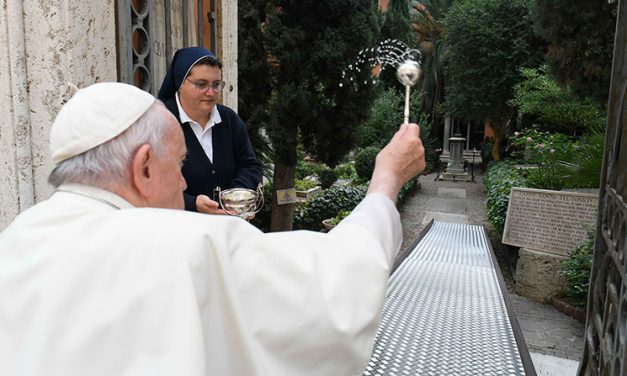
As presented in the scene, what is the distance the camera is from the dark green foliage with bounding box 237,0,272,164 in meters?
7.27

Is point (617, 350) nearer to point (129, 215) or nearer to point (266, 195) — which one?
point (129, 215)

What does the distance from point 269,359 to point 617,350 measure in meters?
1.08

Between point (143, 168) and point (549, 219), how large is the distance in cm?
624

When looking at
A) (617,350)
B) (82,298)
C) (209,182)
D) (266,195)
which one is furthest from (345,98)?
(82,298)

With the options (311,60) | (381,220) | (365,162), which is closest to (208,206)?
(381,220)

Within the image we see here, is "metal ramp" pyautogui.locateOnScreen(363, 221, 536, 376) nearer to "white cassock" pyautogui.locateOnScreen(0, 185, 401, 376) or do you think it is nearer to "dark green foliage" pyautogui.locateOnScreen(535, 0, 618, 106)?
"white cassock" pyautogui.locateOnScreen(0, 185, 401, 376)

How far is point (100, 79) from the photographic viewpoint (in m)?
2.51

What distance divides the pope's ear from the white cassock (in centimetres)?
6

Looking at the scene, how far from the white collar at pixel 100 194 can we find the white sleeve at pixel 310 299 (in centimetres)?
30

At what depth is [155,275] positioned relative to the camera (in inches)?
36.7

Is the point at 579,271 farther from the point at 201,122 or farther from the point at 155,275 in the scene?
the point at 155,275

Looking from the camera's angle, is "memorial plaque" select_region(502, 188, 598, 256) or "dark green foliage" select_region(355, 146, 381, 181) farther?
"dark green foliage" select_region(355, 146, 381, 181)

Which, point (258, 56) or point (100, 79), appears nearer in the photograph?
point (100, 79)

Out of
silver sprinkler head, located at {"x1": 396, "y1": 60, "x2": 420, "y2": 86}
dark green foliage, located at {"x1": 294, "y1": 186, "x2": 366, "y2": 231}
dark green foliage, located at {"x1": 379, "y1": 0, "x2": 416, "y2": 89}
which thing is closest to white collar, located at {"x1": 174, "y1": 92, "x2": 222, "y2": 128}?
silver sprinkler head, located at {"x1": 396, "y1": 60, "x2": 420, "y2": 86}
